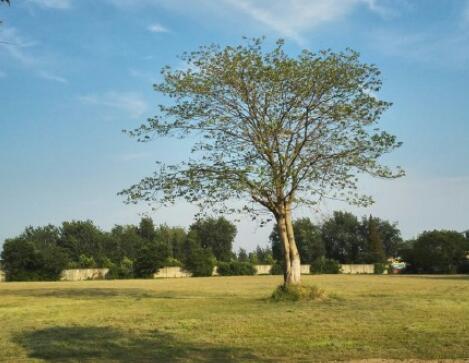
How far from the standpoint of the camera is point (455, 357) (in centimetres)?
883

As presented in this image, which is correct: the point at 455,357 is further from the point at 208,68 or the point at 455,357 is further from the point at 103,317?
the point at 208,68

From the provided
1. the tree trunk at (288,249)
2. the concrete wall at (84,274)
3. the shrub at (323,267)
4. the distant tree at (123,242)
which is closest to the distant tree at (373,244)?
the shrub at (323,267)

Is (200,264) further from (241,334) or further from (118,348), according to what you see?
(118,348)

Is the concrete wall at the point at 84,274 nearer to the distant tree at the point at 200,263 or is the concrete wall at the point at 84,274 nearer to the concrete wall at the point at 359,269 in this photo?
the distant tree at the point at 200,263

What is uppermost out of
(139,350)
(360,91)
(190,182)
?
(360,91)

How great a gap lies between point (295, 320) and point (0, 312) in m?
10.00

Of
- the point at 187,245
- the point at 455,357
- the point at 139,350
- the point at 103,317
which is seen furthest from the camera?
the point at 187,245

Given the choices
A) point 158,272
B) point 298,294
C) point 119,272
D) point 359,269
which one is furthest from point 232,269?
point 298,294

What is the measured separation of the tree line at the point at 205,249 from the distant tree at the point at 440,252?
117mm

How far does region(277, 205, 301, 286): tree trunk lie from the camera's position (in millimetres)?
21625

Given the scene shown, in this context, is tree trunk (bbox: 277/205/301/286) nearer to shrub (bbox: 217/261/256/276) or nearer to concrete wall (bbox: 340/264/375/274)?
shrub (bbox: 217/261/256/276)

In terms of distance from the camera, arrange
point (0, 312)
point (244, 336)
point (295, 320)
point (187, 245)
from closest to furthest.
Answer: point (244, 336) → point (295, 320) → point (0, 312) → point (187, 245)

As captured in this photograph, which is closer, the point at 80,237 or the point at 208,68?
the point at 208,68

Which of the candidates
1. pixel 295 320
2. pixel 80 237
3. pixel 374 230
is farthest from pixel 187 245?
pixel 295 320
